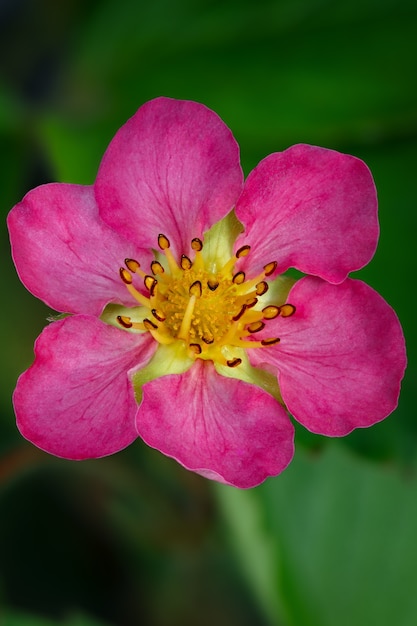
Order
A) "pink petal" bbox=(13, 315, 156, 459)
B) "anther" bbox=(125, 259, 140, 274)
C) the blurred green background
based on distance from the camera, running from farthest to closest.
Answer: the blurred green background → "anther" bbox=(125, 259, 140, 274) → "pink petal" bbox=(13, 315, 156, 459)

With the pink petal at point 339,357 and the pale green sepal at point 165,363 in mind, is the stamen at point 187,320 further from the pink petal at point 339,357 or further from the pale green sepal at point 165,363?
the pink petal at point 339,357

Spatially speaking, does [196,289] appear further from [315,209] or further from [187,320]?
[315,209]

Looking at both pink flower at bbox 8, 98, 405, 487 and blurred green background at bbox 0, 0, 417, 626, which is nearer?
pink flower at bbox 8, 98, 405, 487

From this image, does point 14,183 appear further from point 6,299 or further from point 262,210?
point 262,210

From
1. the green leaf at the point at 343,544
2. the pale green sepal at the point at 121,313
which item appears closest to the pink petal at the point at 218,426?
the pale green sepal at the point at 121,313

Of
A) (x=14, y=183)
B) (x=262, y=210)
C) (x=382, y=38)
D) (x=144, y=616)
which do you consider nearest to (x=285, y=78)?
(x=382, y=38)

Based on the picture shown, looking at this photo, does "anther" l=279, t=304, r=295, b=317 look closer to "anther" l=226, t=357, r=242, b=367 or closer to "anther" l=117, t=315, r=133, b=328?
"anther" l=226, t=357, r=242, b=367

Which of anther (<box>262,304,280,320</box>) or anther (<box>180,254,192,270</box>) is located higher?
anther (<box>180,254,192,270</box>)

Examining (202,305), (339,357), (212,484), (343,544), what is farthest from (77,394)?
(343,544)

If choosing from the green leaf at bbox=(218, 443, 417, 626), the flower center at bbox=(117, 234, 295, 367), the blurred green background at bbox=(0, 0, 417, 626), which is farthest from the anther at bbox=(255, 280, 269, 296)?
the green leaf at bbox=(218, 443, 417, 626)
